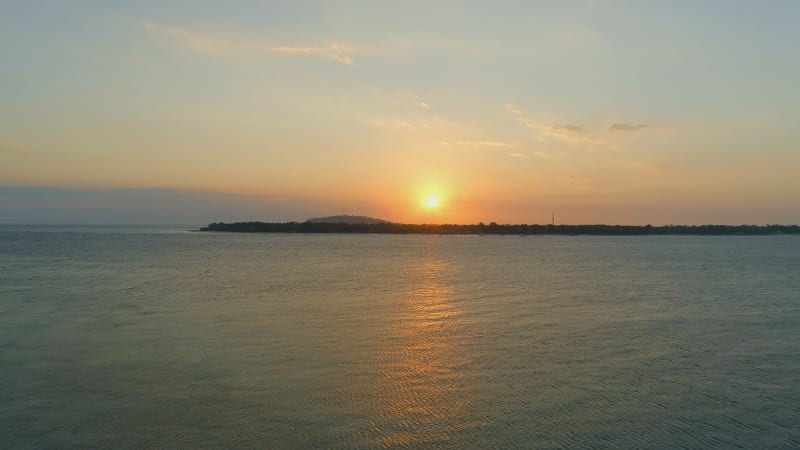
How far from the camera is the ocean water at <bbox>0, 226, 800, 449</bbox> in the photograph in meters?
8.62

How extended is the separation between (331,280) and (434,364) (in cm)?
1795

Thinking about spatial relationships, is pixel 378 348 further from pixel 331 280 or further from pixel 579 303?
pixel 331 280

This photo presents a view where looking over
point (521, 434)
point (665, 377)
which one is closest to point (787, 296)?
point (665, 377)

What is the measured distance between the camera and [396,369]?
12.2 meters

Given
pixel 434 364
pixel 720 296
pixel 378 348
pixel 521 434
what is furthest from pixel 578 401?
pixel 720 296

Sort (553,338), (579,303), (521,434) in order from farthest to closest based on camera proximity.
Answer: (579,303) → (553,338) → (521,434)

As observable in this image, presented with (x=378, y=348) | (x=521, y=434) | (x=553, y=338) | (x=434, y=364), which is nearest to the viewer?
(x=521, y=434)

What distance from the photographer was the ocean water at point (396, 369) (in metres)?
8.62

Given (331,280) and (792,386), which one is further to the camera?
(331,280)

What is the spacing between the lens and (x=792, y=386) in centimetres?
1111

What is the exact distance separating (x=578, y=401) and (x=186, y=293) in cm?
1843

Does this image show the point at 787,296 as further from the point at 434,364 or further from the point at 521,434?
the point at 521,434

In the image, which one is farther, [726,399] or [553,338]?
[553,338]

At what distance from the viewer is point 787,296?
24.5 meters
